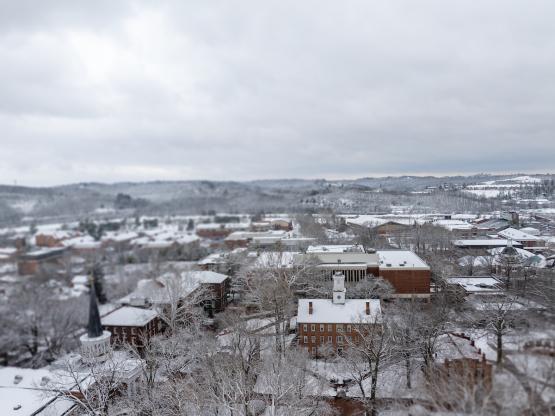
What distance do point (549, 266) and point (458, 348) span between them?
6965 mm

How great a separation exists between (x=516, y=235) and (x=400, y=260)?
1821 cm

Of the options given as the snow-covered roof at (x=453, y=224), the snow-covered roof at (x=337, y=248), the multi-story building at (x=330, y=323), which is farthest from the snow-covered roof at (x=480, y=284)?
the snow-covered roof at (x=337, y=248)

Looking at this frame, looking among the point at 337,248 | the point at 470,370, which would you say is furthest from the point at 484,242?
the point at 337,248

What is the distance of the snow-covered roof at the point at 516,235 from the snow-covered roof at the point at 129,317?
112 feet

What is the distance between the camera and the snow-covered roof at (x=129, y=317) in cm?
3950

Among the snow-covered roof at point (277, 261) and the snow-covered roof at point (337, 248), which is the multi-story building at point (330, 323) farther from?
the snow-covered roof at point (337, 248)

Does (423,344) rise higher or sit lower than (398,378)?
higher

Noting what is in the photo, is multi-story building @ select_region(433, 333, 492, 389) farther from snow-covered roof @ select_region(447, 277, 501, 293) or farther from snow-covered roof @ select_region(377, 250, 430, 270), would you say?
snow-covered roof @ select_region(377, 250, 430, 270)

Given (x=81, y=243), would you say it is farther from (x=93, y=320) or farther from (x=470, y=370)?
(x=470, y=370)

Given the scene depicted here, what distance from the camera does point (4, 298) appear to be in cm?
6350

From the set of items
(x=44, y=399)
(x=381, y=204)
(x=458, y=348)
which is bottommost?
(x=44, y=399)

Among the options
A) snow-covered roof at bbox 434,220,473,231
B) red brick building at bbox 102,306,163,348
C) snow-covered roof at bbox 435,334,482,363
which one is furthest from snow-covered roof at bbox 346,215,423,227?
red brick building at bbox 102,306,163,348


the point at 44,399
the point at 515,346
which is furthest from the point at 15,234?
the point at 515,346

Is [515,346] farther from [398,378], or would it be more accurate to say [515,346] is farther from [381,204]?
[381,204]
